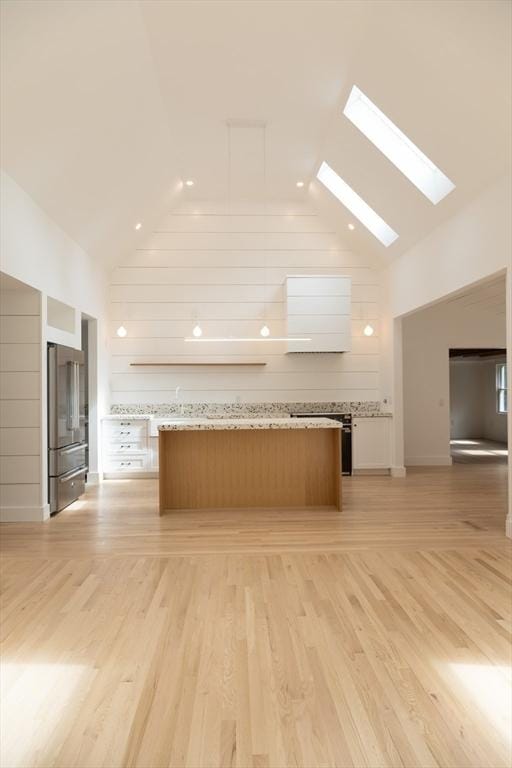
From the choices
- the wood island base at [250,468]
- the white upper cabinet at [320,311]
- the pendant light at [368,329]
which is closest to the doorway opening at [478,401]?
the pendant light at [368,329]

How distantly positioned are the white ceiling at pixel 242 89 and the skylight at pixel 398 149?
9cm

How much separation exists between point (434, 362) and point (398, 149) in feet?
13.4

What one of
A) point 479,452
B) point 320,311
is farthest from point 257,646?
point 479,452

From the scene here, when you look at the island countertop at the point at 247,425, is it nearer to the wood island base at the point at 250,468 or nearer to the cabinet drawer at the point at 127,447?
the wood island base at the point at 250,468

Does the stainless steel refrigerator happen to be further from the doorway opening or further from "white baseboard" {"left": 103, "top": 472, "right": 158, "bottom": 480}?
the doorway opening

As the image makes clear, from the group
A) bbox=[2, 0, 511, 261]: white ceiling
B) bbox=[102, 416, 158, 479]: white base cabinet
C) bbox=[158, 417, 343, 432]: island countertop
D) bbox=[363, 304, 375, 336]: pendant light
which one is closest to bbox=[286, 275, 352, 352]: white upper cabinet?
bbox=[363, 304, 375, 336]: pendant light

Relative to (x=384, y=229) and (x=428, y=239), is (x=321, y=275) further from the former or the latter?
(x=428, y=239)

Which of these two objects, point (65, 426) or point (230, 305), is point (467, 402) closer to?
point (230, 305)

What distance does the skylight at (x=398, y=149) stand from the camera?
A: 16.1ft

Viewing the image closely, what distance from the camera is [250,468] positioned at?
5.43 m

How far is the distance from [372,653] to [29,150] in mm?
4224

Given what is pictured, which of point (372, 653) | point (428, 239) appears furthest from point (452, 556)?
point (428, 239)

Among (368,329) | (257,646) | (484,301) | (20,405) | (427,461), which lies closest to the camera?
(257,646)

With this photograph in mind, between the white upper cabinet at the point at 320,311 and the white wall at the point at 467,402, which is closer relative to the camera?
the white upper cabinet at the point at 320,311
